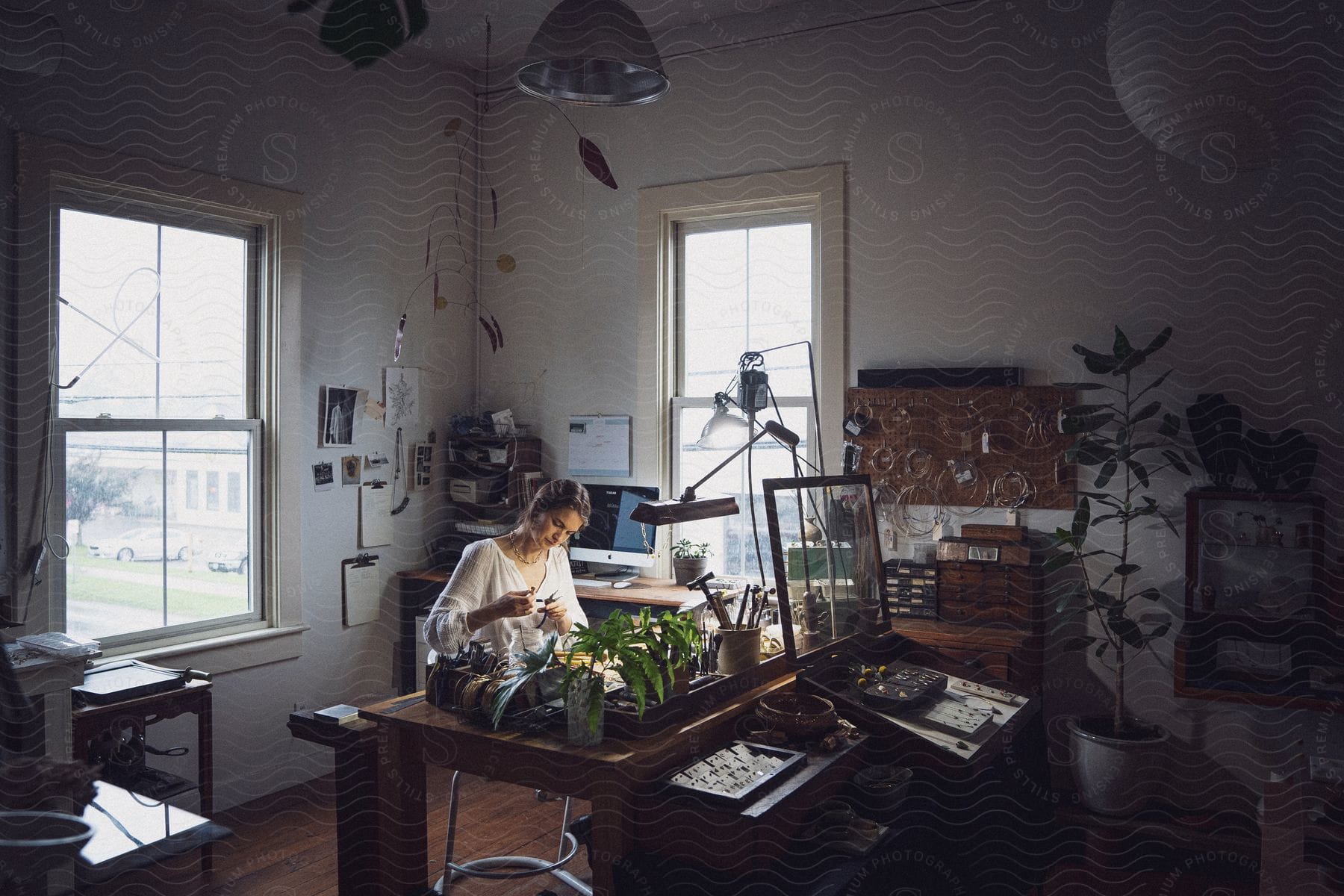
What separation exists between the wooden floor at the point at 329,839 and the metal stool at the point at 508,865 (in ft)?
0.13

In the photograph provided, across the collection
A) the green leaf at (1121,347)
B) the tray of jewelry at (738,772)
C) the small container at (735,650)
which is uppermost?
the green leaf at (1121,347)

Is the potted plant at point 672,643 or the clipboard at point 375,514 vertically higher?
the clipboard at point 375,514

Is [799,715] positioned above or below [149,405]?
below

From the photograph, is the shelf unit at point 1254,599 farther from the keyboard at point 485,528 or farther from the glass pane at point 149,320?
the glass pane at point 149,320

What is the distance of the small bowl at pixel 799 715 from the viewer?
2.14 m

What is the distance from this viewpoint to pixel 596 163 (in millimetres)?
4348

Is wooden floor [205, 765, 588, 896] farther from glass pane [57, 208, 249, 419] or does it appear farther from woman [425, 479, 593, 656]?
glass pane [57, 208, 249, 419]

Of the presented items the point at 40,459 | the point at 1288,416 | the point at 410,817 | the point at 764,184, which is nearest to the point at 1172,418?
the point at 1288,416

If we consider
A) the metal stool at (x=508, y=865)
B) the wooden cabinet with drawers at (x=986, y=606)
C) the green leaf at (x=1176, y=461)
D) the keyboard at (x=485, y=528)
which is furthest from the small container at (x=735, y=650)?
the keyboard at (x=485, y=528)

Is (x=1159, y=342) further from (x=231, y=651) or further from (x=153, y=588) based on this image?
(x=153, y=588)

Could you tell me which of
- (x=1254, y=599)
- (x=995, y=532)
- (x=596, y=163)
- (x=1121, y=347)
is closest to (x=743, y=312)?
(x=596, y=163)

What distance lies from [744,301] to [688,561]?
1.16 m

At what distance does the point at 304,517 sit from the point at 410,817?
79.3 inches

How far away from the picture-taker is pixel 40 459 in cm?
303
